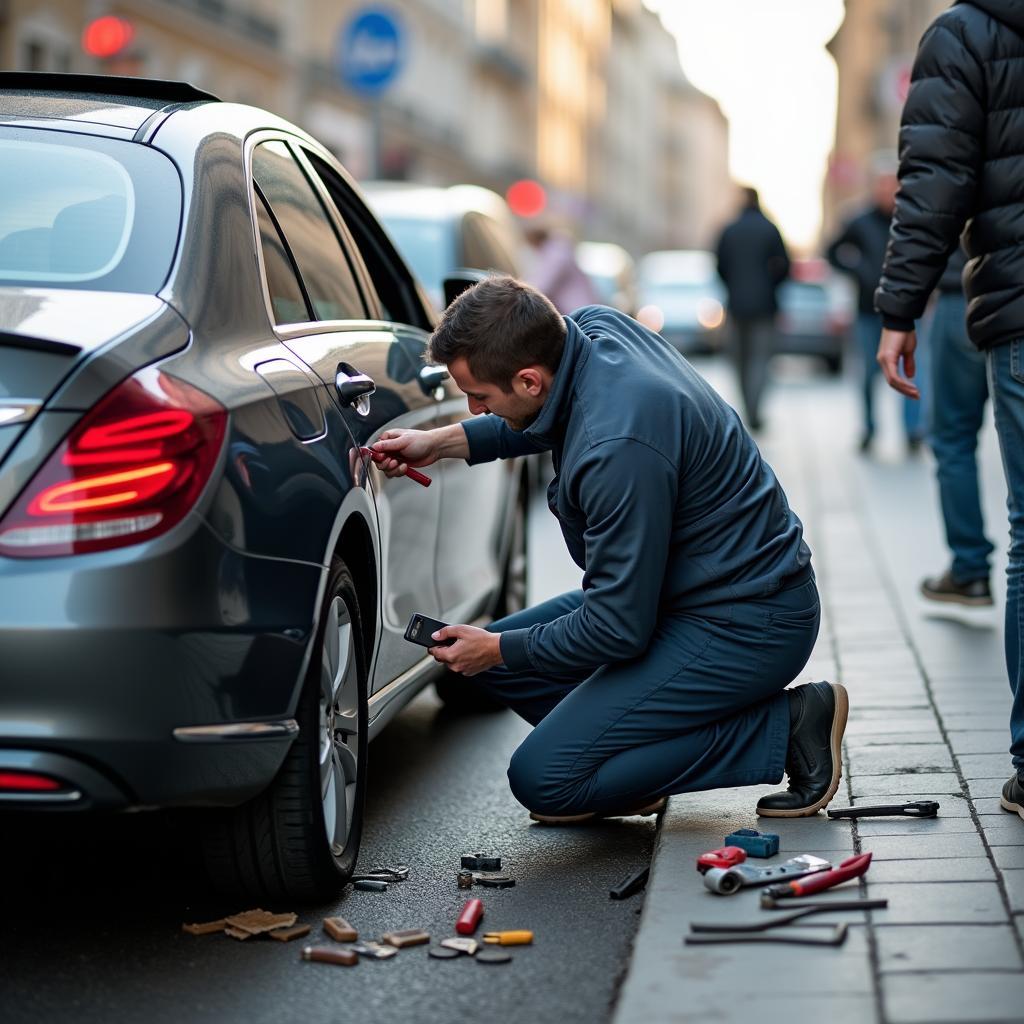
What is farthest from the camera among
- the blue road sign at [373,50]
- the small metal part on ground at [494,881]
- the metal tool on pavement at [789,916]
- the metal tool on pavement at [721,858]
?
the blue road sign at [373,50]

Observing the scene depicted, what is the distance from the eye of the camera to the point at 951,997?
318 centimetres

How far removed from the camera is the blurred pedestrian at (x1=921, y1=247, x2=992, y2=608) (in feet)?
24.1

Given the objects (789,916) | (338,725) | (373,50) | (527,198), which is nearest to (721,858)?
(789,916)

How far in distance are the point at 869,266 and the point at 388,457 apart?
412 inches

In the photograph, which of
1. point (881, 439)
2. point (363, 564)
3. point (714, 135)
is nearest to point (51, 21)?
point (881, 439)

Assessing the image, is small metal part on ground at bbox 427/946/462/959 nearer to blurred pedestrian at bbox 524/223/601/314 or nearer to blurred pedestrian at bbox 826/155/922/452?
blurred pedestrian at bbox 826/155/922/452

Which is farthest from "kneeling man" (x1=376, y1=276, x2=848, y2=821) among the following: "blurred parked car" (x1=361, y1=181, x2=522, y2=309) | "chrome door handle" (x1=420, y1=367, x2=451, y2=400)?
"blurred parked car" (x1=361, y1=181, x2=522, y2=309)

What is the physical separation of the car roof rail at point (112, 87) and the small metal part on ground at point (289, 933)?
1.88 m

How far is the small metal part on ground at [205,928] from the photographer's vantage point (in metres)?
3.90

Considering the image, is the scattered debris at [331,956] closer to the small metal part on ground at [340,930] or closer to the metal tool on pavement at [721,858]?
the small metal part on ground at [340,930]

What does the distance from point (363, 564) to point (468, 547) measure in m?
1.41

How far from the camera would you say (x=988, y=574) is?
7453 mm

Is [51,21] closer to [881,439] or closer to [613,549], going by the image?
[881,439]

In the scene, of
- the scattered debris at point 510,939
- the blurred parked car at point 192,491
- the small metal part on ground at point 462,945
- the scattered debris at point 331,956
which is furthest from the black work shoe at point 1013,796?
the scattered debris at point 331,956
